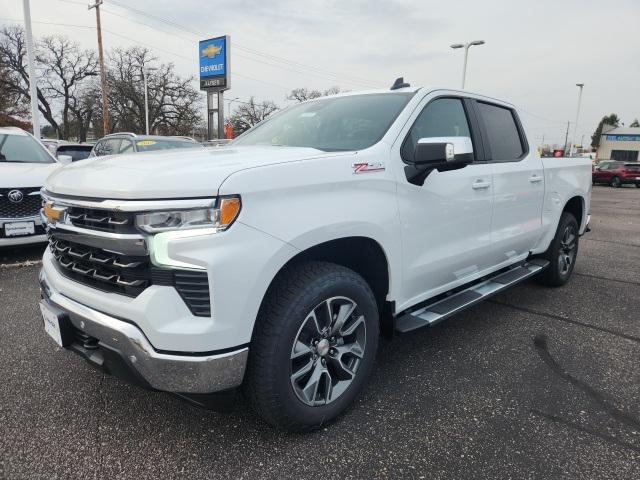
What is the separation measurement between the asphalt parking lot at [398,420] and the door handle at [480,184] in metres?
1.19

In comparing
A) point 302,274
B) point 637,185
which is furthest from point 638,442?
point 637,185

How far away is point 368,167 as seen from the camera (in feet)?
8.11

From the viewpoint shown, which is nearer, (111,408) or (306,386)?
(306,386)

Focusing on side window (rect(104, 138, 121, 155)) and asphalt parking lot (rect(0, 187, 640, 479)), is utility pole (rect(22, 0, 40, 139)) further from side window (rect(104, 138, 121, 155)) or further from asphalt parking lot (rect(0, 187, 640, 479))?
asphalt parking lot (rect(0, 187, 640, 479))

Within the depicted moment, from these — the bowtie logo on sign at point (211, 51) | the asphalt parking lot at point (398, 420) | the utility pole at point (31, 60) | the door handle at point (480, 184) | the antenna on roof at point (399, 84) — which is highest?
the bowtie logo on sign at point (211, 51)

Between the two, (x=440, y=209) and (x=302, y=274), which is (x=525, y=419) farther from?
(x=302, y=274)

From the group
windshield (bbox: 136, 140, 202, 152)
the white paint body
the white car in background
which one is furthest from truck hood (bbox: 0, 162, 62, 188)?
windshield (bbox: 136, 140, 202, 152)

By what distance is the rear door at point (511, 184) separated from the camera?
3591 mm

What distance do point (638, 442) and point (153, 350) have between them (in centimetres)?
240

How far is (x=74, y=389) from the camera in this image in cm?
277

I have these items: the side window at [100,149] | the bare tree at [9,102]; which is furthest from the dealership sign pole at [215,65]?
the bare tree at [9,102]

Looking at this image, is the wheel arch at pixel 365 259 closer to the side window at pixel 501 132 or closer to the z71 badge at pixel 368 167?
the z71 badge at pixel 368 167

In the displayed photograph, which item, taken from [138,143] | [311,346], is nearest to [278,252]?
[311,346]

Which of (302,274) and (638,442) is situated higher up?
(302,274)
